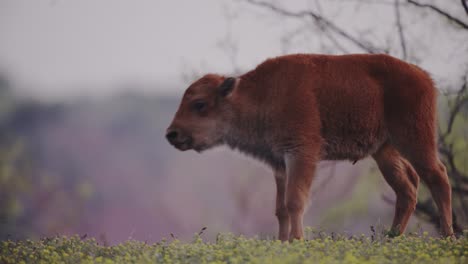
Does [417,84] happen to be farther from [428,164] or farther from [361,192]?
[361,192]

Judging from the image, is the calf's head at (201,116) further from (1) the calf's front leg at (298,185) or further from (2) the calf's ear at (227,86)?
(1) the calf's front leg at (298,185)

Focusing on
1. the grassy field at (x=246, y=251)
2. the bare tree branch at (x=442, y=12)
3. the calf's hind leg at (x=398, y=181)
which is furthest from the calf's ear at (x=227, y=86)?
the bare tree branch at (x=442, y=12)

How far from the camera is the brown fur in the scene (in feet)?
31.0

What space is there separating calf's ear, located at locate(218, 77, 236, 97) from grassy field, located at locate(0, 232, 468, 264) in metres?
2.06

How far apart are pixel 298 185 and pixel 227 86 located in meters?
1.79

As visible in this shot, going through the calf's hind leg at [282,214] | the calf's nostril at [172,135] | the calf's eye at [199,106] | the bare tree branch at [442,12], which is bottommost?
the calf's hind leg at [282,214]

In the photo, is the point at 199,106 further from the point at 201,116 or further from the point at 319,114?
the point at 319,114

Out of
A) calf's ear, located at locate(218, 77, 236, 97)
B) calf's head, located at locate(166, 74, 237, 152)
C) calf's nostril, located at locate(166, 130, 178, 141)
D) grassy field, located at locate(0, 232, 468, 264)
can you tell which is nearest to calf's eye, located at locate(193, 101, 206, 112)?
calf's head, located at locate(166, 74, 237, 152)

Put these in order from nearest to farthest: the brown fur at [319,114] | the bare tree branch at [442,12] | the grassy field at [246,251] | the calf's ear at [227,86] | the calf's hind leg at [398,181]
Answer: the grassy field at [246,251] → the brown fur at [319,114] → the calf's ear at [227,86] → the calf's hind leg at [398,181] → the bare tree branch at [442,12]

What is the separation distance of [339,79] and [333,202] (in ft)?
81.0

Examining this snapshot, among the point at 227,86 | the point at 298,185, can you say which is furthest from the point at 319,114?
the point at 227,86

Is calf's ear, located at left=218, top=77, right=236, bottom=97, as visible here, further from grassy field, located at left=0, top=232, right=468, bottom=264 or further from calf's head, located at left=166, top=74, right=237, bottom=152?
grassy field, located at left=0, top=232, right=468, bottom=264

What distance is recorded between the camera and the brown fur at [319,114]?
945cm

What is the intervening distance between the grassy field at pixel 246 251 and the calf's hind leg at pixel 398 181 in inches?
47.6
